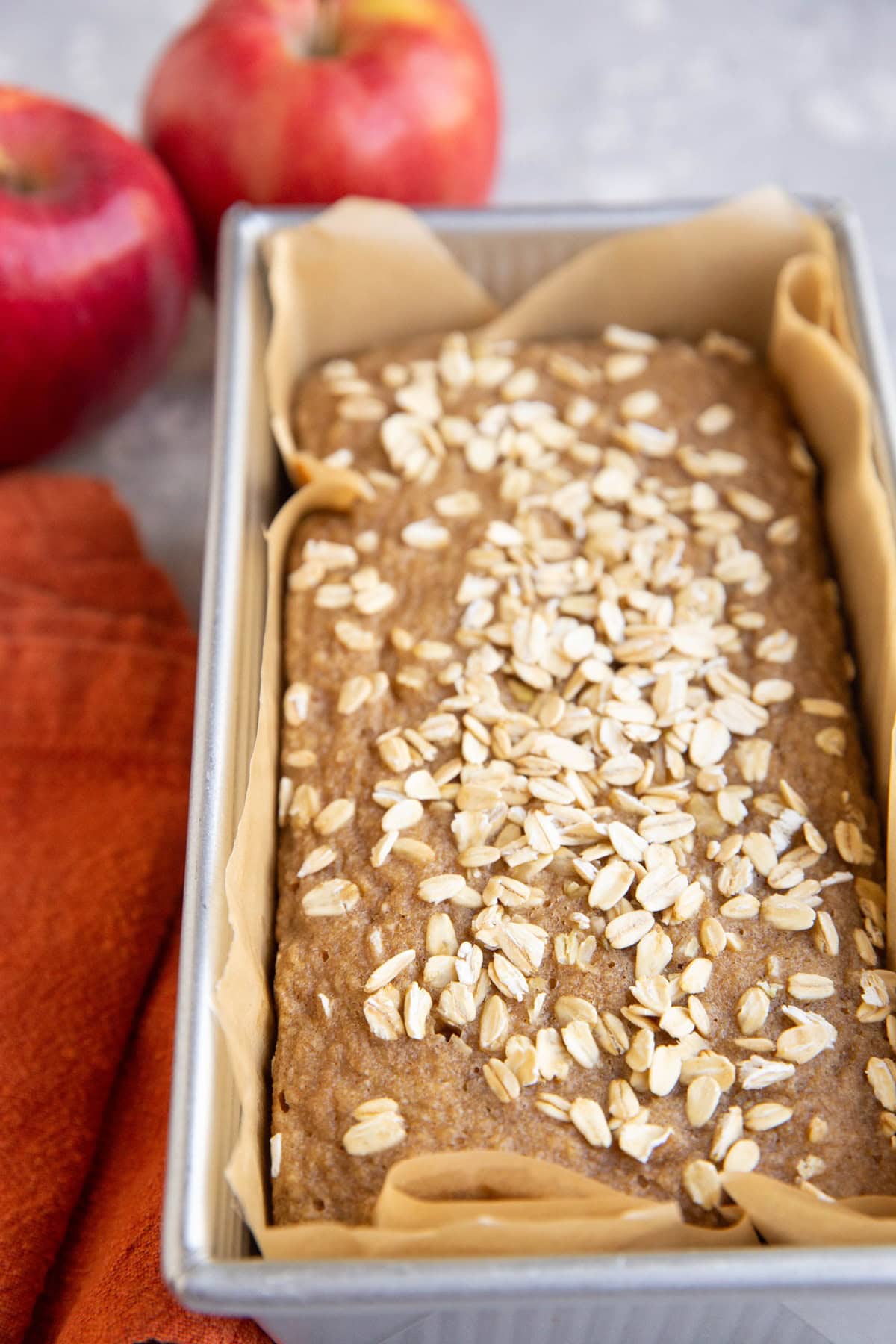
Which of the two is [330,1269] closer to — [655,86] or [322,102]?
[322,102]

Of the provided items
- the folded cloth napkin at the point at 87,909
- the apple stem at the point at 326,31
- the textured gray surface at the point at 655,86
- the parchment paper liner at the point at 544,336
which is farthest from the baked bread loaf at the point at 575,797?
the textured gray surface at the point at 655,86

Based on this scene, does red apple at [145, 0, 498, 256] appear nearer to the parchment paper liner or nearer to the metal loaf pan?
the parchment paper liner

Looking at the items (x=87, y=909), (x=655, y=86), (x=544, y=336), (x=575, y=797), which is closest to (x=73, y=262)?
(x=544, y=336)

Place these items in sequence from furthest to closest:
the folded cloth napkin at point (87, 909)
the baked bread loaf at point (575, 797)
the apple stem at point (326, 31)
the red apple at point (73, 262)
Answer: the apple stem at point (326, 31) < the red apple at point (73, 262) < the folded cloth napkin at point (87, 909) < the baked bread loaf at point (575, 797)

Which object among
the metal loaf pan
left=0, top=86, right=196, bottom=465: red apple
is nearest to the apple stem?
left=0, top=86, right=196, bottom=465: red apple

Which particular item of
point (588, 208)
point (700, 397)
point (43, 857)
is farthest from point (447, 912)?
point (588, 208)

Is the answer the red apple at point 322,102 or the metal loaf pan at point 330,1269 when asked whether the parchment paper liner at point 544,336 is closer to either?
the metal loaf pan at point 330,1269
